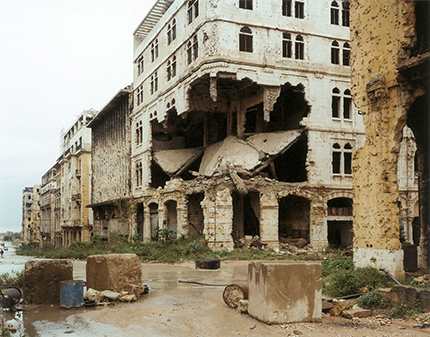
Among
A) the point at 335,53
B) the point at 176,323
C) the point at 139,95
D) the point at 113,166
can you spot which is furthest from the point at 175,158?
the point at 176,323

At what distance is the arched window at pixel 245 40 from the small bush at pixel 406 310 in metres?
20.0

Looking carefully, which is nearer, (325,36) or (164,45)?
(325,36)

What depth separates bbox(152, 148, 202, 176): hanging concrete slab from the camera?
3203 centimetres

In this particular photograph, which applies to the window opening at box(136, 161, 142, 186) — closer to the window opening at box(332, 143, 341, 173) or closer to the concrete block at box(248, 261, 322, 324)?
the window opening at box(332, 143, 341, 173)

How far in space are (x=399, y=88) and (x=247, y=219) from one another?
18407mm

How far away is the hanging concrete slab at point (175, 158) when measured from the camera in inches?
1261

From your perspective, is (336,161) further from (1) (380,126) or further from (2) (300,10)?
(1) (380,126)

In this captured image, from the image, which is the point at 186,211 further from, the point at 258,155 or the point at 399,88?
the point at 399,88

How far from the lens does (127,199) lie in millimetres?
37000

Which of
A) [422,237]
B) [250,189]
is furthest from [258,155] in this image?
[422,237]

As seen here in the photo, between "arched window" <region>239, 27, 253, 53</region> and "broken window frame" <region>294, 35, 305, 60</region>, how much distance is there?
3.07 metres

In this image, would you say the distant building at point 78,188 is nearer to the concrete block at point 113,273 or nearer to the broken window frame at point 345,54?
the broken window frame at point 345,54

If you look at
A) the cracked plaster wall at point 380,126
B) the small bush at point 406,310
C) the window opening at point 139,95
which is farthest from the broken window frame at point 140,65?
the small bush at point 406,310

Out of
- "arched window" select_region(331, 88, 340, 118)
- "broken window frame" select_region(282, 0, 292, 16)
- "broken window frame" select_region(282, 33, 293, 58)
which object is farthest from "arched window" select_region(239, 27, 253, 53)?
"arched window" select_region(331, 88, 340, 118)
